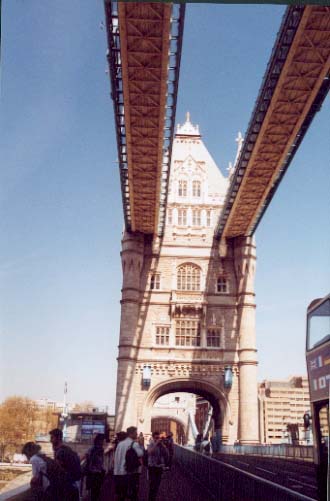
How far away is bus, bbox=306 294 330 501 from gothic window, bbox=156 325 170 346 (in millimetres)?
24412

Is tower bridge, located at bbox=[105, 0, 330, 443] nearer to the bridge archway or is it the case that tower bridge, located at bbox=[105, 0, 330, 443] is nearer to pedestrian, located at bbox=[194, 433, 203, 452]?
the bridge archway

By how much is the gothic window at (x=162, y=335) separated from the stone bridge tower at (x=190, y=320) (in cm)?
6

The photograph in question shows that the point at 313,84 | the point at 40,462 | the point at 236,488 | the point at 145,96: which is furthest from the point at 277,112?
the point at 40,462

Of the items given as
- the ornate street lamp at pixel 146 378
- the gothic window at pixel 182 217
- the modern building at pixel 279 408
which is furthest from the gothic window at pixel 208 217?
the modern building at pixel 279 408

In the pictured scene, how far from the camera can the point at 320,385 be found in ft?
30.6

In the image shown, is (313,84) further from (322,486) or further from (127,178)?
(322,486)

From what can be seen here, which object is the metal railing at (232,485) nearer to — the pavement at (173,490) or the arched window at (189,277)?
the pavement at (173,490)

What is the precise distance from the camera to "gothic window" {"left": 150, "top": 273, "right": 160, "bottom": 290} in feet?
115

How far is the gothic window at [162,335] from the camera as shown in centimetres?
3400

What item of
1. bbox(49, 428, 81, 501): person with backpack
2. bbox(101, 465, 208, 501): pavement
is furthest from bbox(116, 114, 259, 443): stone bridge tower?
bbox(49, 428, 81, 501): person with backpack

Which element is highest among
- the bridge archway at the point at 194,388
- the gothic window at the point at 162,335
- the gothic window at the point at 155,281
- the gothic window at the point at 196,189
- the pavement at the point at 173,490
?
the gothic window at the point at 196,189

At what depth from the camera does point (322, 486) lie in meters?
9.14

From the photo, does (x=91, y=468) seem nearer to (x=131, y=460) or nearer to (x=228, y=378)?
(x=131, y=460)

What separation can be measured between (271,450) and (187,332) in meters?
8.63
